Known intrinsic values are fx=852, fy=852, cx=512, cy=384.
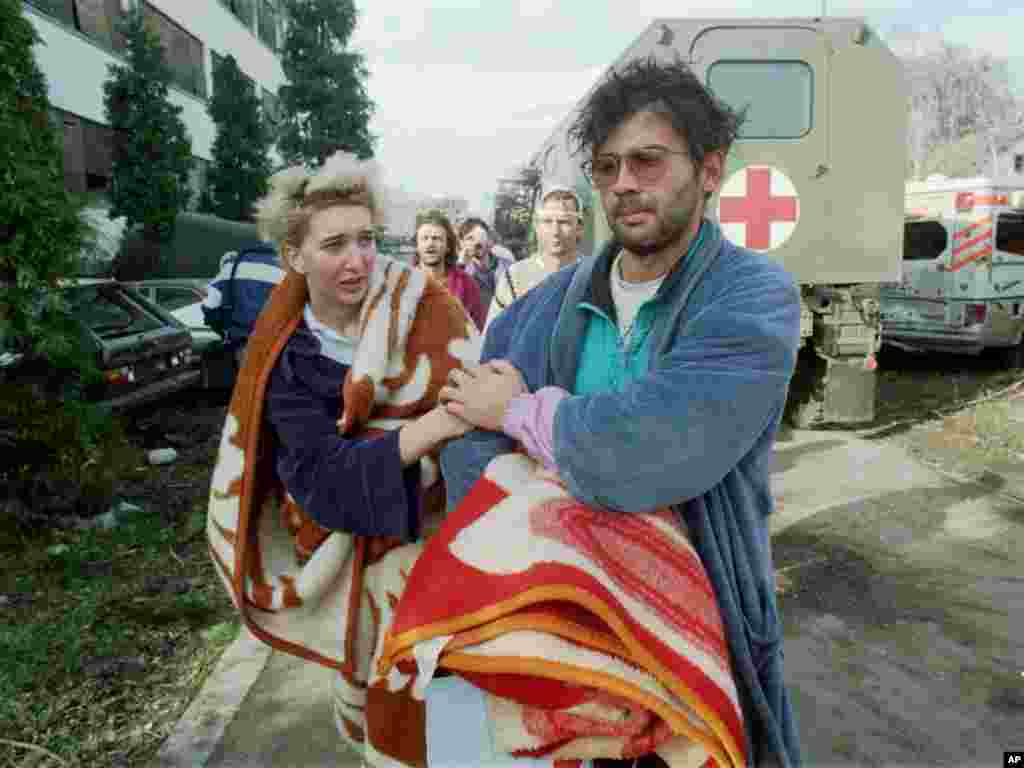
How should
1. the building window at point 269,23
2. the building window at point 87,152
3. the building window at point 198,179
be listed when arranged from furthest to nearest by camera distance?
the building window at point 269,23
the building window at point 198,179
the building window at point 87,152

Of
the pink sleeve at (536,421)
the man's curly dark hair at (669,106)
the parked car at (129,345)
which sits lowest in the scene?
the parked car at (129,345)

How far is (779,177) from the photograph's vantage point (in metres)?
5.98

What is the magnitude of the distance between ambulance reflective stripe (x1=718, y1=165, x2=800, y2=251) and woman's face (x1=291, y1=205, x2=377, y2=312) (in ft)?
13.8

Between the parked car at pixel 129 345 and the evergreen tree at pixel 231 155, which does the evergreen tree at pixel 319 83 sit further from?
the parked car at pixel 129 345

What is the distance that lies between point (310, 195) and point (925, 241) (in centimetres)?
1074

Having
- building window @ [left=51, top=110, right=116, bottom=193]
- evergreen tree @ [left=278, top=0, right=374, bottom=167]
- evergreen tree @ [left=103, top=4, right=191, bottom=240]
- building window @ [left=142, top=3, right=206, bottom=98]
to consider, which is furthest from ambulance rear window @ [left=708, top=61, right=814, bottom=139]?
evergreen tree @ [left=278, top=0, right=374, bottom=167]

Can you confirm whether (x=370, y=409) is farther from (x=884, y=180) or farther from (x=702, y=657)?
(x=884, y=180)

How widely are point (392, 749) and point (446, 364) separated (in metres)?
0.93

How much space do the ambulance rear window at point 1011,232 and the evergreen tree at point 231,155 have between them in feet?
58.1

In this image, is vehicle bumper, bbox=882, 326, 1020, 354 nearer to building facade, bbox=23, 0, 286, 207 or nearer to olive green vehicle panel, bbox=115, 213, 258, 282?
building facade, bbox=23, 0, 286, 207

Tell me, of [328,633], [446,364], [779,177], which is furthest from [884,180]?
[328,633]

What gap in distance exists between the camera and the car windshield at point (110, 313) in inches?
257

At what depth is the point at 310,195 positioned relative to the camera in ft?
6.88

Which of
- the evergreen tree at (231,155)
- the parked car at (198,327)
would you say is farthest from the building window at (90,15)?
the parked car at (198,327)
